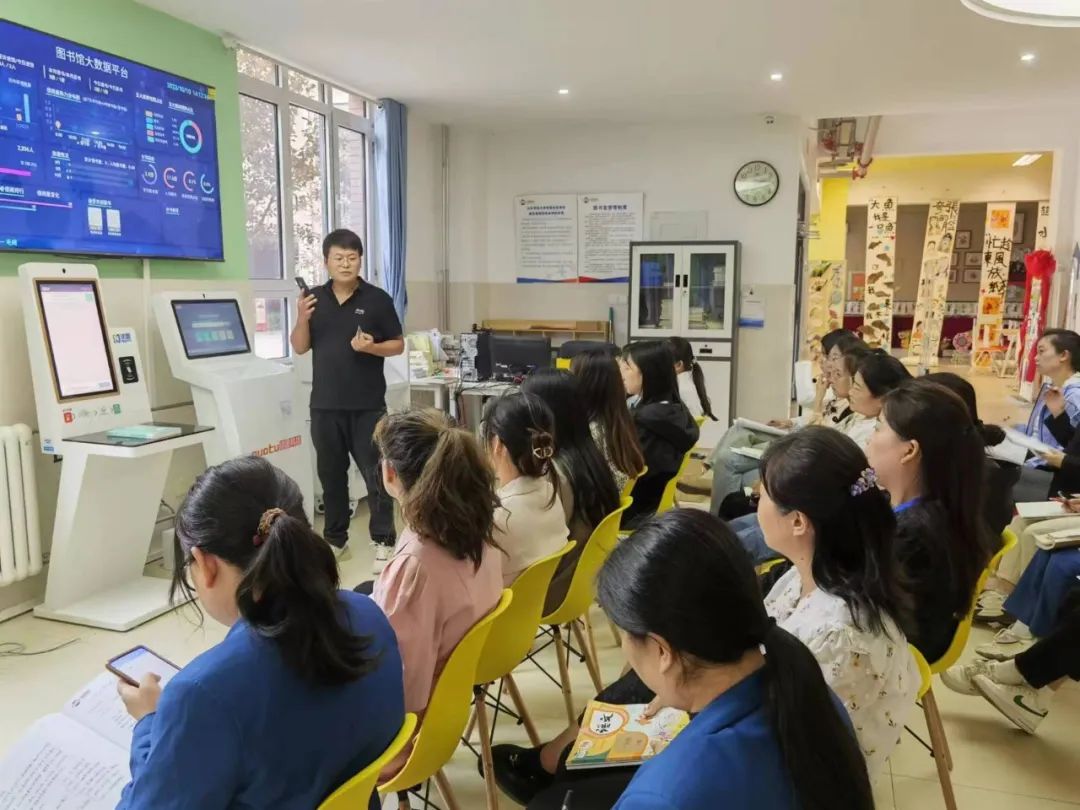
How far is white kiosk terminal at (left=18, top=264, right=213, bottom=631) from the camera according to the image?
3227mm

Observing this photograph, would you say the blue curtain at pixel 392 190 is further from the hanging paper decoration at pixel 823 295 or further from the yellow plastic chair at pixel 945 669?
the hanging paper decoration at pixel 823 295

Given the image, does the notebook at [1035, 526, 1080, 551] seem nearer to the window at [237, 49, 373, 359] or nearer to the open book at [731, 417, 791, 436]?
the open book at [731, 417, 791, 436]

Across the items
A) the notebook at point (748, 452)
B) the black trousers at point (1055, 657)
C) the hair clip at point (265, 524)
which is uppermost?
the hair clip at point (265, 524)

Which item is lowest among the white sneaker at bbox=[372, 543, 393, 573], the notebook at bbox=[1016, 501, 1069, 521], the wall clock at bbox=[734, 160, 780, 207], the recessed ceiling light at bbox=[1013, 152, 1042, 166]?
the white sneaker at bbox=[372, 543, 393, 573]

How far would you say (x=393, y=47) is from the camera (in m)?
4.66

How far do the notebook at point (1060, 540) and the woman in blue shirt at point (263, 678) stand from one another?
2419mm

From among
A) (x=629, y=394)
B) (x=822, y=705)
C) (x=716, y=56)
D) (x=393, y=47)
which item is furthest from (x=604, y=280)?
(x=822, y=705)

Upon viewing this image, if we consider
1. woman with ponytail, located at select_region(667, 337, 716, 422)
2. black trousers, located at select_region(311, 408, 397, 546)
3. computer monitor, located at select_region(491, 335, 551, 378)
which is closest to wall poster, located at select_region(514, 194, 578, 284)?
computer monitor, located at select_region(491, 335, 551, 378)

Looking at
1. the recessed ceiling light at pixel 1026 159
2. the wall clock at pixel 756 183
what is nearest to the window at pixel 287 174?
the wall clock at pixel 756 183

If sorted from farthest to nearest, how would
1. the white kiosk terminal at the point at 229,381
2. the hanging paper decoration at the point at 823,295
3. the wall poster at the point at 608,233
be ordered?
the hanging paper decoration at the point at 823,295
the wall poster at the point at 608,233
the white kiosk terminal at the point at 229,381

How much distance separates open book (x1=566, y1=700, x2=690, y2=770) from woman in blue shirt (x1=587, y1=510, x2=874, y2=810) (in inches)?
22.1

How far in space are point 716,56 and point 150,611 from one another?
4202 millimetres

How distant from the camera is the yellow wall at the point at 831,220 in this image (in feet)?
41.4

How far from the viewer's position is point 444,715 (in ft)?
5.27
